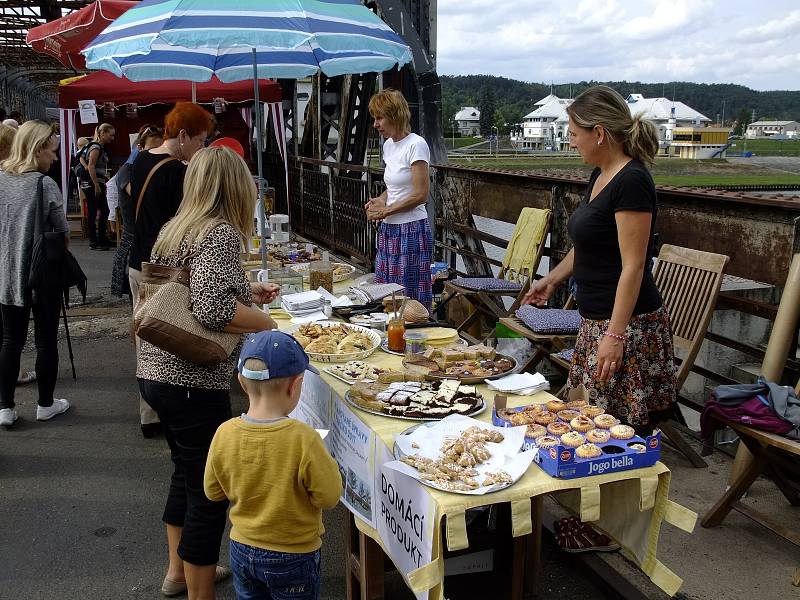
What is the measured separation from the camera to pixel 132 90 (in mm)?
11266

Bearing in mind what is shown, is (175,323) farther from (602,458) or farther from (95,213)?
(95,213)

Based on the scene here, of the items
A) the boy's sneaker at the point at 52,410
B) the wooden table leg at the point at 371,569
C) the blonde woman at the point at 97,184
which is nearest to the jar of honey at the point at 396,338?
the wooden table leg at the point at 371,569

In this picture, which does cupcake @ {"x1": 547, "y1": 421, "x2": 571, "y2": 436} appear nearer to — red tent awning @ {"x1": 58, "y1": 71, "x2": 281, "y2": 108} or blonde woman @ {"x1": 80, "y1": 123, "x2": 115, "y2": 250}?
red tent awning @ {"x1": 58, "y1": 71, "x2": 281, "y2": 108}

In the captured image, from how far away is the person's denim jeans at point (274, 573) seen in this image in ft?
7.64

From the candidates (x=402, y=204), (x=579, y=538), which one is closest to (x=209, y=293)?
(x=579, y=538)

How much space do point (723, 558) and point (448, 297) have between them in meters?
3.41

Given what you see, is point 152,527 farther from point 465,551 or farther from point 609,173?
point 609,173

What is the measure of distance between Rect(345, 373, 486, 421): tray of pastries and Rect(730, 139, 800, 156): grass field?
12478 cm

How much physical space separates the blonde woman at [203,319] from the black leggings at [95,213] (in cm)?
1042

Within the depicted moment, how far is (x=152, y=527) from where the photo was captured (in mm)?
3916

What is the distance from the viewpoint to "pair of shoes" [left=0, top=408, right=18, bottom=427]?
518 centimetres

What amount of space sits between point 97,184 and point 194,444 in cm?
1060

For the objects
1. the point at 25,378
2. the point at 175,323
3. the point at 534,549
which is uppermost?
the point at 175,323

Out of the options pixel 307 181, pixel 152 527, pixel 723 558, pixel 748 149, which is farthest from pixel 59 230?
pixel 748 149
